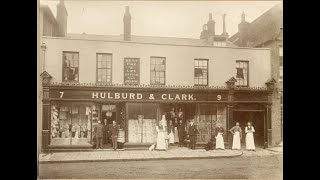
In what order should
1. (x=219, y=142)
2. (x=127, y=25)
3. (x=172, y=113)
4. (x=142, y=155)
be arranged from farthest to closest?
(x=172, y=113), (x=219, y=142), (x=142, y=155), (x=127, y=25)

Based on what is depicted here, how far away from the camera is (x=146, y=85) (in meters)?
5.84

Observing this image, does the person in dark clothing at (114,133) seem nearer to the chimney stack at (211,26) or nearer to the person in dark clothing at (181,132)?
the person in dark clothing at (181,132)

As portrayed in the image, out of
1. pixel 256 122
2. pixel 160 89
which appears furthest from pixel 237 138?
pixel 160 89

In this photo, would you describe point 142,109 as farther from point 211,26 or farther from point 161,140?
point 211,26

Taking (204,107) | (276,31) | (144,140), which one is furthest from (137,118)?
(276,31)

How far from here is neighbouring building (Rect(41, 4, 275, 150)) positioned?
18.1 ft

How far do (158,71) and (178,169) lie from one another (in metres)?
1.57

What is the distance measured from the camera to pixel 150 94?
587cm

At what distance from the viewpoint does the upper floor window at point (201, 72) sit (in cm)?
588

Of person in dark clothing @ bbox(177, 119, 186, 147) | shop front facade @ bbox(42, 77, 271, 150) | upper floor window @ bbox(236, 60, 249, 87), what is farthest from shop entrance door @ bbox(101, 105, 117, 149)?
upper floor window @ bbox(236, 60, 249, 87)

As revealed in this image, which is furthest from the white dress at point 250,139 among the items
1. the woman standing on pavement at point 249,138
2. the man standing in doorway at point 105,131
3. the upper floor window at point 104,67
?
the upper floor window at point 104,67

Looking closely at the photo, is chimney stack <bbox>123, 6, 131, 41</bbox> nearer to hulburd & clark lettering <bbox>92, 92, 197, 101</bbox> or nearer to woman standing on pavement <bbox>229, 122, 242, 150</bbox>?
hulburd & clark lettering <bbox>92, 92, 197, 101</bbox>

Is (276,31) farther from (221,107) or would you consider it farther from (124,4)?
(124,4)

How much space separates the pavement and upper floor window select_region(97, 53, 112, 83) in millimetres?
1135
